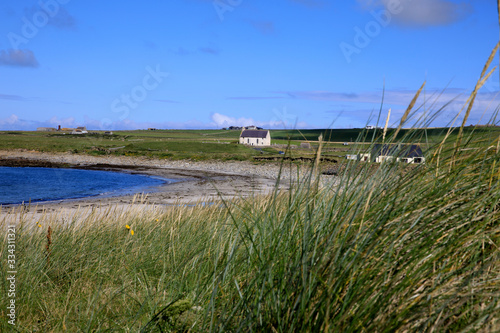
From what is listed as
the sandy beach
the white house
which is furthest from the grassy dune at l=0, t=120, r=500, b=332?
the white house

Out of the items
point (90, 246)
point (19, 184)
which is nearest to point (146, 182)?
point (19, 184)

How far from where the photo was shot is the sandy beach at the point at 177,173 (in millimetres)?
20172

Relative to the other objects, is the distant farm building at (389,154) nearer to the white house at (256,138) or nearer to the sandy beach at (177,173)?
the sandy beach at (177,173)

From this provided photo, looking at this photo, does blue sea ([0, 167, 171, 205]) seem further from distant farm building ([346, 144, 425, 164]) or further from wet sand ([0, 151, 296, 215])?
distant farm building ([346, 144, 425, 164])

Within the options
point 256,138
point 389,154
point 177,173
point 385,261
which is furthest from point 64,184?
point 256,138

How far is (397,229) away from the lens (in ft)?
5.35

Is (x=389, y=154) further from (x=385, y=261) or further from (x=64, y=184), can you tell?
(x=64, y=184)

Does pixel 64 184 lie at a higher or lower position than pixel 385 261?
lower

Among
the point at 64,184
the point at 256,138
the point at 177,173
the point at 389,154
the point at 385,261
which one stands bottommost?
the point at 64,184

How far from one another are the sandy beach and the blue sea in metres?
1.77

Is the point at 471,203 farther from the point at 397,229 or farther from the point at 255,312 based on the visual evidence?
the point at 255,312

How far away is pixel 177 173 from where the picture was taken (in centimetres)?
3556

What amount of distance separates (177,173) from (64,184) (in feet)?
34.2

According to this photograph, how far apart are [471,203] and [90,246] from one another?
412 centimetres
